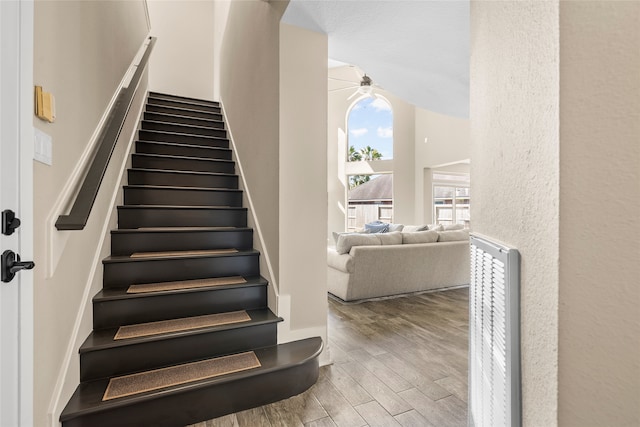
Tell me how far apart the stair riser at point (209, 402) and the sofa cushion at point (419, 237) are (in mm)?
2560

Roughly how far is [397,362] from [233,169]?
261cm

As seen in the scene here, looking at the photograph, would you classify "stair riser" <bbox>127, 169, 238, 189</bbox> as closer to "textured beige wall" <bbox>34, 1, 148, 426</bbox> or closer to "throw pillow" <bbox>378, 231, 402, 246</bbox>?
"textured beige wall" <bbox>34, 1, 148, 426</bbox>

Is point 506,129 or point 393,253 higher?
point 506,129

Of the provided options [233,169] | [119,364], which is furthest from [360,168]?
[119,364]

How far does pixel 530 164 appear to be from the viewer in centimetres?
75

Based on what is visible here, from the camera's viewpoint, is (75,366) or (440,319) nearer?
(75,366)

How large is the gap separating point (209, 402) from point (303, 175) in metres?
1.53

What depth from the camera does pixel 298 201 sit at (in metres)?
2.35

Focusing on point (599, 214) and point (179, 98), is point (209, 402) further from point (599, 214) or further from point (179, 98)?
point (179, 98)

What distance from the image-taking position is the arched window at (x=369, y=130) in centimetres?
952

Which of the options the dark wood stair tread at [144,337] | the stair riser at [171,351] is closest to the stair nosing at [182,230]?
the dark wood stair tread at [144,337]

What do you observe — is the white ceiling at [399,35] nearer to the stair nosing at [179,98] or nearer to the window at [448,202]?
the stair nosing at [179,98]
